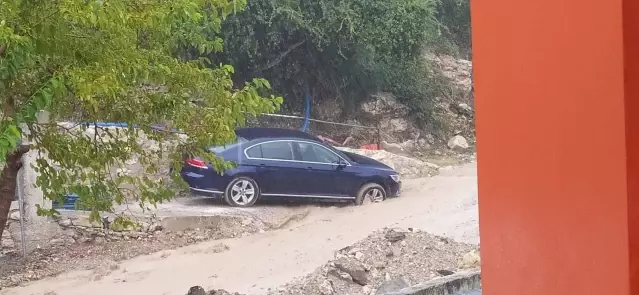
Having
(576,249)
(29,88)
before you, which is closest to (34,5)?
(29,88)

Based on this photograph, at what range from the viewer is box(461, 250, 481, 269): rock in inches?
334

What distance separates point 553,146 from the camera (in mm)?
1960

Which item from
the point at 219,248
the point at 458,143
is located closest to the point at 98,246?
the point at 219,248

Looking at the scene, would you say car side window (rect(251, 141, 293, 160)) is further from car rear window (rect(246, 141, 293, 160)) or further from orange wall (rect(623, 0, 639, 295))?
orange wall (rect(623, 0, 639, 295))

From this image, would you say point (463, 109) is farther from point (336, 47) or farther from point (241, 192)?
point (241, 192)

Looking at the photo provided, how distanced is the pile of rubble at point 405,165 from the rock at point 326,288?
25.5 feet

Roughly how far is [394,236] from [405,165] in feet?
22.4

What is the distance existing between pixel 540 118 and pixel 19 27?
2864 millimetres

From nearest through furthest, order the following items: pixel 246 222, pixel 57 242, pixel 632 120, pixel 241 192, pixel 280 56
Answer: pixel 632 120, pixel 57 242, pixel 246 222, pixel 241 192, pixel 280 56

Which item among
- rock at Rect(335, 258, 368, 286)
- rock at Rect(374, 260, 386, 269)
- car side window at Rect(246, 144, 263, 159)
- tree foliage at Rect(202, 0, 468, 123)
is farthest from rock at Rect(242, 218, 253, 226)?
tree foliage at Rect(202, 0, 468, 123)

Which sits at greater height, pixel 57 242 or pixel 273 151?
pixel 273 151

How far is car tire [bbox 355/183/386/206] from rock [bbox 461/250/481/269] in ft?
14.2

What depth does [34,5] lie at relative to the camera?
3746mm

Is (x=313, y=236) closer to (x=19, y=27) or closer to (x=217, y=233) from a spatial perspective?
(x=217, y=233)
